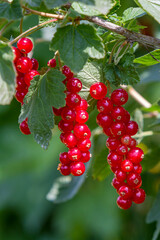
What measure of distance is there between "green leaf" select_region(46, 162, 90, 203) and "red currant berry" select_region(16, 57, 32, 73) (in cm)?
61

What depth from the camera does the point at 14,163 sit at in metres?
3.21

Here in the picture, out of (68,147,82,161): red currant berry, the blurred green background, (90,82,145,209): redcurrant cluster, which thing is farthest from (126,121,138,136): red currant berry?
the blurred green background

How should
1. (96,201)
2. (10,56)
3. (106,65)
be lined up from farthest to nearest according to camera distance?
(96,201) → (106,65) → (10,56)

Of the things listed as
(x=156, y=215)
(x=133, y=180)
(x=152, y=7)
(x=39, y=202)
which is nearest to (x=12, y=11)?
(x=152, y=7)

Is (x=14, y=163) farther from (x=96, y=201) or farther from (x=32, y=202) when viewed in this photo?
(x=96, y=201)

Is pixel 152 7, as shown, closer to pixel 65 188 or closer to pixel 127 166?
pixel 127 166

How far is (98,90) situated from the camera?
72cm

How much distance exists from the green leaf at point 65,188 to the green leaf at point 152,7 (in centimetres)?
65

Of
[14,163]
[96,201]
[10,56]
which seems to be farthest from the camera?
[14,163]

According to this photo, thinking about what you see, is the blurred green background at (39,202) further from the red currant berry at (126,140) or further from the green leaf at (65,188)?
the red currant berry at (126,140)

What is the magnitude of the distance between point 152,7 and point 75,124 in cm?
27

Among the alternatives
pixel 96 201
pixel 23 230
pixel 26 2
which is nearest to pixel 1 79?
pixel 26 2

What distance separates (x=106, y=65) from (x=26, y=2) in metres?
0.19

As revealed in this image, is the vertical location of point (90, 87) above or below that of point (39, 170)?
Result: above
